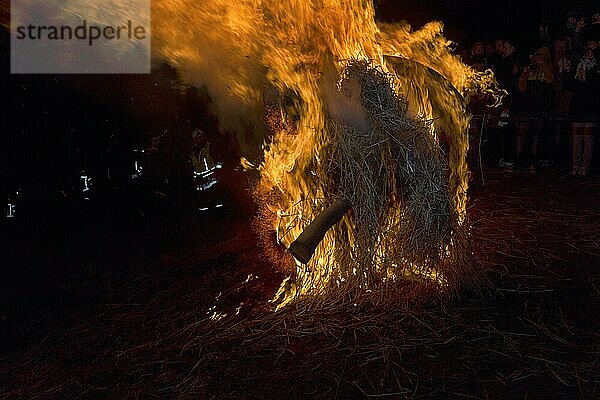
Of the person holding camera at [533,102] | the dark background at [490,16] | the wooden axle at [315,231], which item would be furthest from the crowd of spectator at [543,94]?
the wooden axle at [315,231]

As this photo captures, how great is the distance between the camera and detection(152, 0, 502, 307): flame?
3.96m

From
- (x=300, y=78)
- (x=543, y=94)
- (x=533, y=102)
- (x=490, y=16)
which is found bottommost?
(x=300, y=78)

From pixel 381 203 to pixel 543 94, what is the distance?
8.14 meters

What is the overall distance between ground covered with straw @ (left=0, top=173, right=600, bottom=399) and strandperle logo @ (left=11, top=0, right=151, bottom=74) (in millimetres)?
2394

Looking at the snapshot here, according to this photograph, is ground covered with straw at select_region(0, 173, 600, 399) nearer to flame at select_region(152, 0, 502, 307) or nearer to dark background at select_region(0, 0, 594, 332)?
flame at select_region(152, 0, 502, 307)

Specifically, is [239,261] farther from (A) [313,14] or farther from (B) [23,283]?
(A) [313,14]

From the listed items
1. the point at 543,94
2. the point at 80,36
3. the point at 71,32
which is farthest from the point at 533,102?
the point at 71,32

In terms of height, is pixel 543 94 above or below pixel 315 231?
above

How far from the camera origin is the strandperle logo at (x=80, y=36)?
5.30 m

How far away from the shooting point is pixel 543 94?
34.8 ft

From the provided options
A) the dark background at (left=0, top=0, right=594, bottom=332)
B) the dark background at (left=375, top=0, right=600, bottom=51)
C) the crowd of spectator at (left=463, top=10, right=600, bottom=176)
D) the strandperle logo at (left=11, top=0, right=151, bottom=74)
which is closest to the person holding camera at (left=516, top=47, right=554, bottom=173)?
the crowd of spectator at (left=463, top=10, right=600, bottom=176)

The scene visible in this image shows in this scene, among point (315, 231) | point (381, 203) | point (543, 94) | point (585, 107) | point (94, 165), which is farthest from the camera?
point (543, 94)

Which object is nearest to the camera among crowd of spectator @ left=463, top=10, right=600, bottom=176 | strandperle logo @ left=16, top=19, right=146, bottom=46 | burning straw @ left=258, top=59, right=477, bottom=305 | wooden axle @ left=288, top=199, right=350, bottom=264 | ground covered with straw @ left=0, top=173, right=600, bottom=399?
ground covered with straw @ left=0, top=173, right=600, bottom=399

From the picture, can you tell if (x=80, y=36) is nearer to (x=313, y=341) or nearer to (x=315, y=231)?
(x=315, y=231)
